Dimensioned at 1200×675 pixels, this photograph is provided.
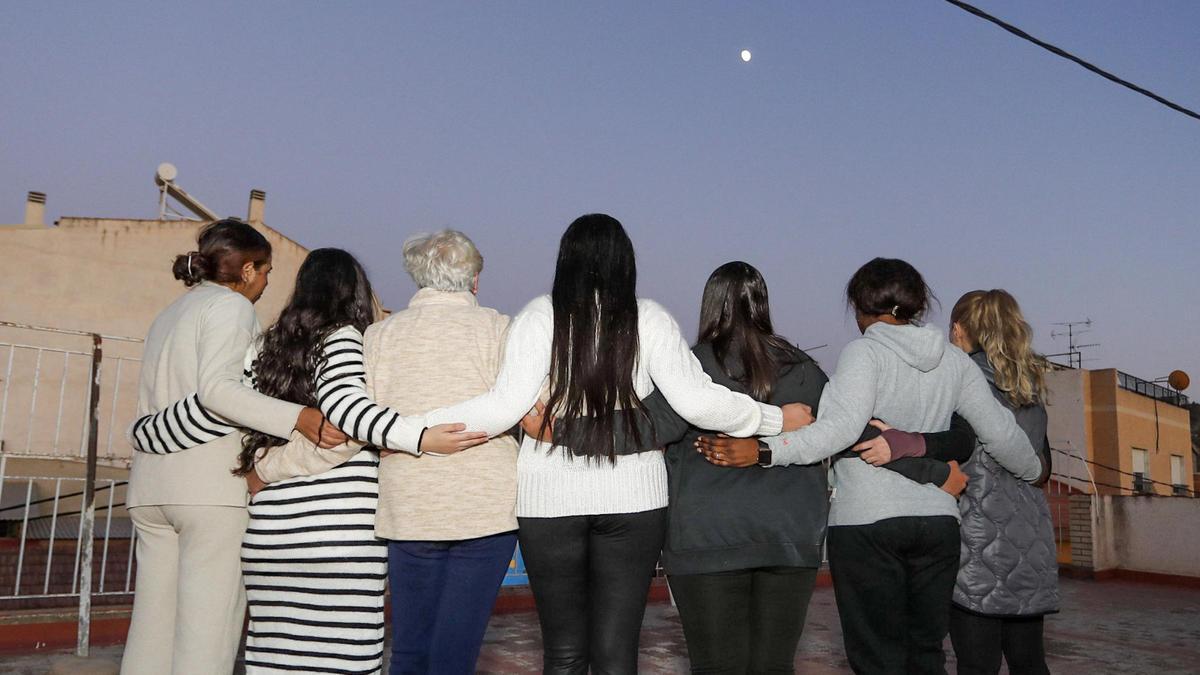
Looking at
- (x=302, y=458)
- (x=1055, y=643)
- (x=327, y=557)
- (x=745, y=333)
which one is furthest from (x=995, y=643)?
(x=1055, y=643)

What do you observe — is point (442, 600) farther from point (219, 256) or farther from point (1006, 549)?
point (1006, 549)

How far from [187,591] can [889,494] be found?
227 centimetres

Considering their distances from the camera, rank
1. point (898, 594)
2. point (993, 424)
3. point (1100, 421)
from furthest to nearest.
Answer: point (1100, 421)
point (993, 424)
point (898, 594)

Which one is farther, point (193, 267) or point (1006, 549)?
point (1006, 549)

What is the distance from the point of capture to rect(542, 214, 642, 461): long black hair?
2.57 metres

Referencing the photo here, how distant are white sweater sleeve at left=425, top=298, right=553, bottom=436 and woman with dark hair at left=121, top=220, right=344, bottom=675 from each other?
0.41m

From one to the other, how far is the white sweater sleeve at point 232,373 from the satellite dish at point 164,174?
20825 millimetres

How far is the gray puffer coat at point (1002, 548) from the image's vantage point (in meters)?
3.25

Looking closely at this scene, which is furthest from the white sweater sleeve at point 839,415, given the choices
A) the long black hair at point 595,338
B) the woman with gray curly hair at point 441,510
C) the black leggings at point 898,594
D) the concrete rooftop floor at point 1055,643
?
the concrete rooftop floor at point 1055,643

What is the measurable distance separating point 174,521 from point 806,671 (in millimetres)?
4376

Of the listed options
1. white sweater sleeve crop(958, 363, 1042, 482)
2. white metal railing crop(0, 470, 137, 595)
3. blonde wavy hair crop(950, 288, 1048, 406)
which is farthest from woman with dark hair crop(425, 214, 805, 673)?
white metal railing crop(0, 470, 137, 595)

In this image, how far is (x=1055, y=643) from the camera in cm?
740

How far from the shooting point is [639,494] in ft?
8.43

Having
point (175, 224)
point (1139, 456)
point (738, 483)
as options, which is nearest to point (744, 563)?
point (738, 483)
